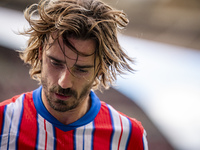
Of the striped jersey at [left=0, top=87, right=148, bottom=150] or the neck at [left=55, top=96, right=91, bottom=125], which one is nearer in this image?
the striped jersey at [left=0, top=87, right=148, bottom=150]

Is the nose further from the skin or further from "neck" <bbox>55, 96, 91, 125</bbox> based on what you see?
"neck" <bbox>55, 96, 91, 125</bbox>

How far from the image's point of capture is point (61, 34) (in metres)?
1.40

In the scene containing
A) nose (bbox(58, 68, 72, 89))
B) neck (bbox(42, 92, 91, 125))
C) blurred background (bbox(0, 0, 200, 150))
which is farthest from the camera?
blurred background (bbox(0, 0, 200, 150))

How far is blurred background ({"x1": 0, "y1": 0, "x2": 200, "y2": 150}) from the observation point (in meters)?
4.82

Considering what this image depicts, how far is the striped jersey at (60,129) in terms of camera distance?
4.53 feet

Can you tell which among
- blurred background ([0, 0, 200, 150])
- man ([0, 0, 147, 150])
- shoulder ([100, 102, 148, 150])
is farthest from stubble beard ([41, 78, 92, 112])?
blurred background ([0, 0, 200, 150])

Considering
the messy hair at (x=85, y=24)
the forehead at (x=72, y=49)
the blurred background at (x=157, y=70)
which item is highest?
the messy hair at (x=85, y=24)

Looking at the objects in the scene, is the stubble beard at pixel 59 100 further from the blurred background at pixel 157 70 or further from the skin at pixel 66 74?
the blurred background at pixel 157 70

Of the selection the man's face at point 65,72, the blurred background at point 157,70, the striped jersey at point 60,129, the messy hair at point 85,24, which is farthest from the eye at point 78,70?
the blurred background at point 157,70

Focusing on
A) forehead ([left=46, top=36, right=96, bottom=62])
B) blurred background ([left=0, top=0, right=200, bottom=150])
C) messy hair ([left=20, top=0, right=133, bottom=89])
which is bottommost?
blurred background ([left=0, top=0, right=200, bottom=150])

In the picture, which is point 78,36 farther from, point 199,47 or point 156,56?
point 199,47

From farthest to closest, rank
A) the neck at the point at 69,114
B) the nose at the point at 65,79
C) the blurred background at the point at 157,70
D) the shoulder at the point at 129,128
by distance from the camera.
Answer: the blurred background at the point at 157,70, the shoulder at the point at 129,128, the neck at the point at 69,114, the nose at the point at 65,79

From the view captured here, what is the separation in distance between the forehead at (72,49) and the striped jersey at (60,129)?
1.04 ft

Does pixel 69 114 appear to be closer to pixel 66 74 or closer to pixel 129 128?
pixel 66 74
